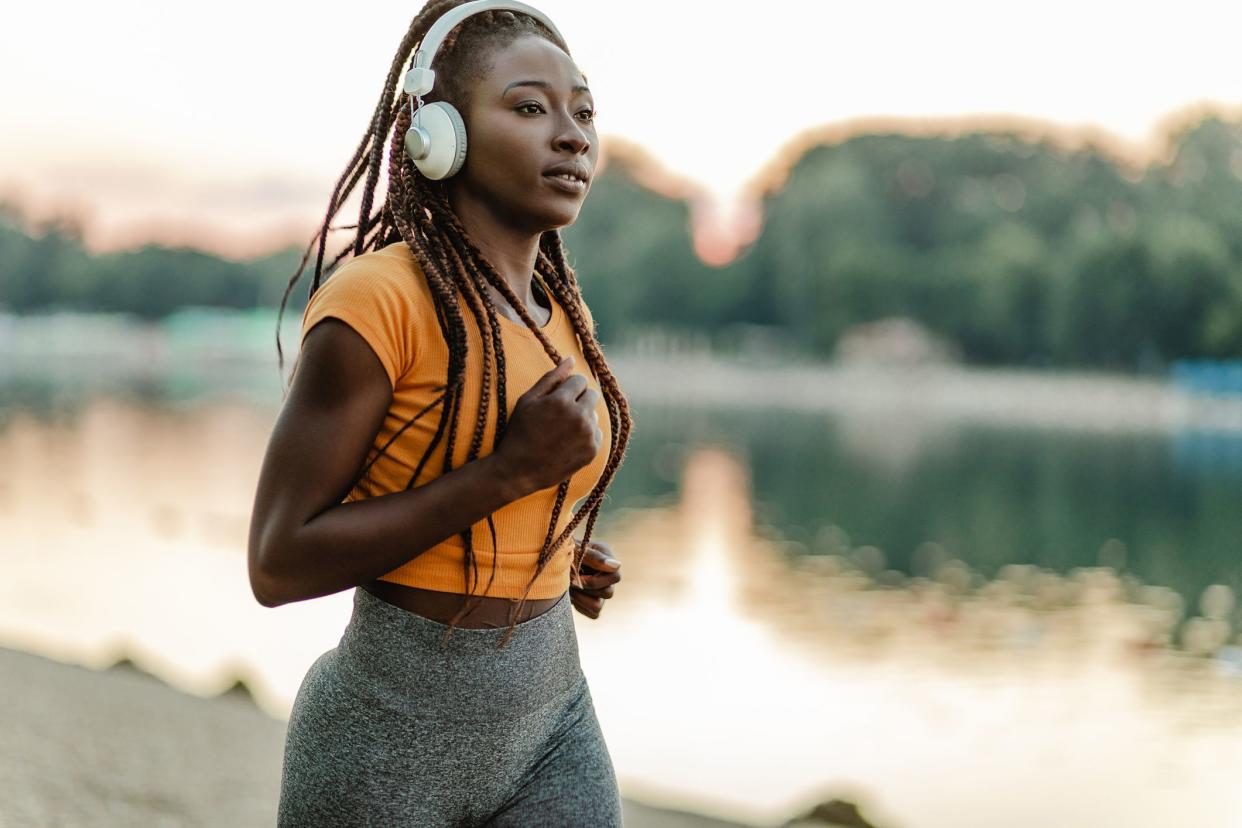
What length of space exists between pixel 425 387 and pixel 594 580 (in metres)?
0.60

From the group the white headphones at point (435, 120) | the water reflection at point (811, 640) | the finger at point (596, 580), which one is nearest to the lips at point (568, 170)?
the white headphones at point (435, 120)

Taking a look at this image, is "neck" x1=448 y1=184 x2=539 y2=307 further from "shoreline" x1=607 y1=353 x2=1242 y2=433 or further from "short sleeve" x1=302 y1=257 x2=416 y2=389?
"shoreline" x1=607 y1=353 x2=1242 y2=433

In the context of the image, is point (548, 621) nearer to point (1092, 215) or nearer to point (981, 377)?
point (981, 377)

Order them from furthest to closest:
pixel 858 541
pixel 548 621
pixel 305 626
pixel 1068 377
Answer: pixel 1068 377, pixel 858 541, pixel 305 626, pixel 548 621

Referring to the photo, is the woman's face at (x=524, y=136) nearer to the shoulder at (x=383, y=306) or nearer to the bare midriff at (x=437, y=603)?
the shoulder at (x=383, y=306)

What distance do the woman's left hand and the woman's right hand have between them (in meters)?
0.51

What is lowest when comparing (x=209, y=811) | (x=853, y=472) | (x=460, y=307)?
(x=209, y=811)

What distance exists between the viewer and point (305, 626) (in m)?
12.1

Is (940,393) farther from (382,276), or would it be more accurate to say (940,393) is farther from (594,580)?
(382,276)

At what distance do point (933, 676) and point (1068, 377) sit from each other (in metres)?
49.7

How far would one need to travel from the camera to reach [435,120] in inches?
67.2

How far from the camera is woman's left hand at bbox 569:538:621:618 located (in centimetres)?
212

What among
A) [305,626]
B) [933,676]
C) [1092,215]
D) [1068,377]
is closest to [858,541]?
[933,676]

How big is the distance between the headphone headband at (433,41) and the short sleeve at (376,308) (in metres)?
0.25
